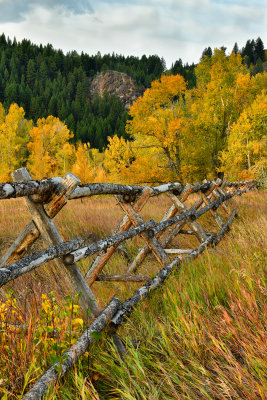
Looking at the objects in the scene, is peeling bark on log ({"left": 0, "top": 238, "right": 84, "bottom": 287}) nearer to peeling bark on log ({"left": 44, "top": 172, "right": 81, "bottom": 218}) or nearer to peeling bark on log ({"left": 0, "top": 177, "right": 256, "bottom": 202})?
peeling bark on log ({"left": 44, "top": 172, "right": 81, "bottom": 218})

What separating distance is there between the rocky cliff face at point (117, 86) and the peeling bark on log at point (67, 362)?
7030 inches

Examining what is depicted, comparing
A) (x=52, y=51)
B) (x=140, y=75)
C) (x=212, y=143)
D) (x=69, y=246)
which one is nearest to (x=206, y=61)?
(x=212, y=143)

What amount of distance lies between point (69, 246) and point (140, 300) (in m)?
1.08

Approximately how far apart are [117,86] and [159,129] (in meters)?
176

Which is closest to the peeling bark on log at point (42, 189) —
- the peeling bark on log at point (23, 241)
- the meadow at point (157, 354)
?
the peeling bark on log at point (23, 241)

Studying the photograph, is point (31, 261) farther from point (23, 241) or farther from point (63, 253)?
point (23, 241)

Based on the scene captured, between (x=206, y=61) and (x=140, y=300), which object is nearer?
(x=140, y=300)

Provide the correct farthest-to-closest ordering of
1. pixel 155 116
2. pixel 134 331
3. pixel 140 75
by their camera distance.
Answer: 1. pixel 140 75
2. pixel 155 116
3. pixel 134 331

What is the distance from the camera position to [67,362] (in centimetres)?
172

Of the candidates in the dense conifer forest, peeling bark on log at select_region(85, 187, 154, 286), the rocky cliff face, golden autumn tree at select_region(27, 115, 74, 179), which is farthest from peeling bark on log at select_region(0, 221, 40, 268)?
the rocky cliff face

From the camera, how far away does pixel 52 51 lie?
7653 inches

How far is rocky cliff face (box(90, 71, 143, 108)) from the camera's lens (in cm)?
17300

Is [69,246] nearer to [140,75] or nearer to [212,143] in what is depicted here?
[212,143]

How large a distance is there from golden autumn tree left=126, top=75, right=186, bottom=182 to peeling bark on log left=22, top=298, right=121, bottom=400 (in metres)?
17.0
